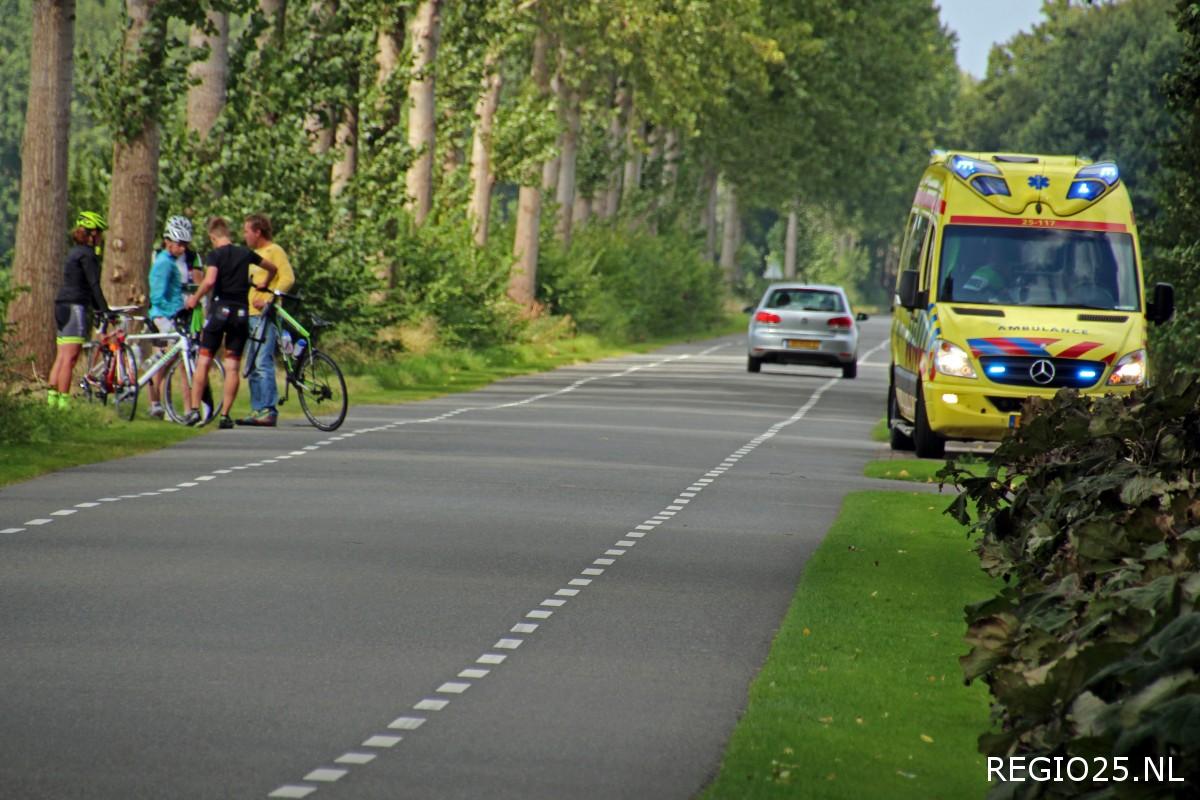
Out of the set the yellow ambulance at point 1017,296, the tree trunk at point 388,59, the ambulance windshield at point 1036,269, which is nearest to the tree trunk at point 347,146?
the tree trunk at point 388,59

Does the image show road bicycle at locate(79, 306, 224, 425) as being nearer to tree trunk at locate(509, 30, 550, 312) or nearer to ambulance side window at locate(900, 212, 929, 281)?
ambulance side window at locate(900, 212, 929, 281)

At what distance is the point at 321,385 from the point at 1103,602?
17.6 metres

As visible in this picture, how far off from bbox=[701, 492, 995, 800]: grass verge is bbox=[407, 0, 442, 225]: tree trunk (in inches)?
1043

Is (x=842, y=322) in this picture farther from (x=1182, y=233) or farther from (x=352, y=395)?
(x=352, y=395)

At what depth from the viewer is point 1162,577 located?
6832 mm

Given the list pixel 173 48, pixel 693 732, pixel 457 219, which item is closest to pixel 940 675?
pixel 693 732

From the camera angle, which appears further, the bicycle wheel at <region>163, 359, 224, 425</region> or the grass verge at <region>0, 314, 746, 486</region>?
the bicycle wheel at <region>163, 359, 224, 425</region>

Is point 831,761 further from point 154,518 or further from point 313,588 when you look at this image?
point 154,518

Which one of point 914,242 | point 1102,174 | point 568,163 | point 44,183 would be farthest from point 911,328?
point 568,163

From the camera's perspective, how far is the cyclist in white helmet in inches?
923

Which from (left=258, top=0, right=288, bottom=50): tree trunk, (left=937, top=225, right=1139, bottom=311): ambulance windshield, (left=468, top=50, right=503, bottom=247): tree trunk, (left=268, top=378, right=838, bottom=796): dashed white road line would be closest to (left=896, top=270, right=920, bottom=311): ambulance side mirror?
(left=937, top=225, right=1139, bottom=311): ambulance windshield

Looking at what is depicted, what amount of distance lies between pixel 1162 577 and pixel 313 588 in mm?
5826

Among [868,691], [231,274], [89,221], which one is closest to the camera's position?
[868,691]

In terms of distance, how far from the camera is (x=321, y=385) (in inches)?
943
